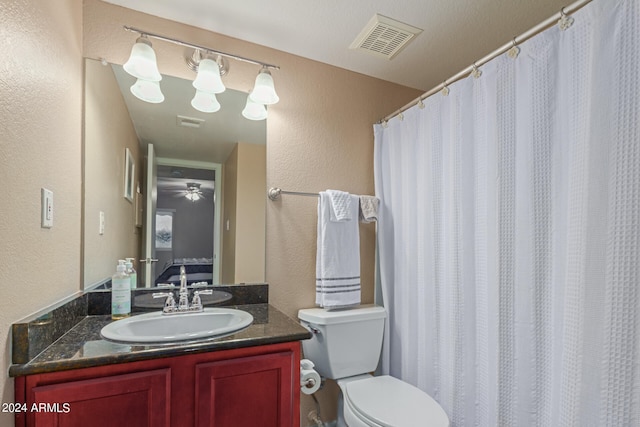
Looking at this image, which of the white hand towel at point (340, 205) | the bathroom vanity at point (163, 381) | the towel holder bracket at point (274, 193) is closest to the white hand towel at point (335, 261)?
the white hand towel at point (340, 205)

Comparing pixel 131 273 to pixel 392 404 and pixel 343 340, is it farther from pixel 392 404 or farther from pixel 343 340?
pixel 392 404

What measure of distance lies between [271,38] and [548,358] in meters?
1.86

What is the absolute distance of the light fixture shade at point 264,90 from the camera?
154cm

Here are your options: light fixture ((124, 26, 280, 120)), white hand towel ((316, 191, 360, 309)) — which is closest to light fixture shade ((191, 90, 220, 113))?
light fixture ((124, 26, 280, 120))

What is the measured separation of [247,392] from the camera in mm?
1036

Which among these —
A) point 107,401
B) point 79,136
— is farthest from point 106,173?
point 107,401

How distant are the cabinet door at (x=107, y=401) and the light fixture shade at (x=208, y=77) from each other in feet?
3.95

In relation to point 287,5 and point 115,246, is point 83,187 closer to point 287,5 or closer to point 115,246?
point 115,246

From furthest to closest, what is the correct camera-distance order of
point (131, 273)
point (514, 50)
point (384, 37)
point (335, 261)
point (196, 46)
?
1. point (335, 261)
2. point (384, 37)
3. point (196, 46)
4. point (131, 273)
5. point (514, 50)

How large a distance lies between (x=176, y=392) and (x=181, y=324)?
385mm

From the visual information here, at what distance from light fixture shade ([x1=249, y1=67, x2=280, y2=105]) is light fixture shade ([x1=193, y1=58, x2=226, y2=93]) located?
179 mm

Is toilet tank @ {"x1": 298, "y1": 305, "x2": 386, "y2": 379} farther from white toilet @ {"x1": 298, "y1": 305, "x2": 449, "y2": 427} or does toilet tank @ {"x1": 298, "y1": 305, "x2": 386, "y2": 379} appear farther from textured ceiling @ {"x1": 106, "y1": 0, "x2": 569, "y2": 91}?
textured ceiling @ {"x1": 106, "y1": 0, "x2": 569, "y2": 91}

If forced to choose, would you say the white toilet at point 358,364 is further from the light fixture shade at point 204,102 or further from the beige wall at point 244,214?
the light fixture shade at point 204,102

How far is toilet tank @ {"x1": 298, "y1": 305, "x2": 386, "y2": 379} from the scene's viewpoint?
62.4 inches
